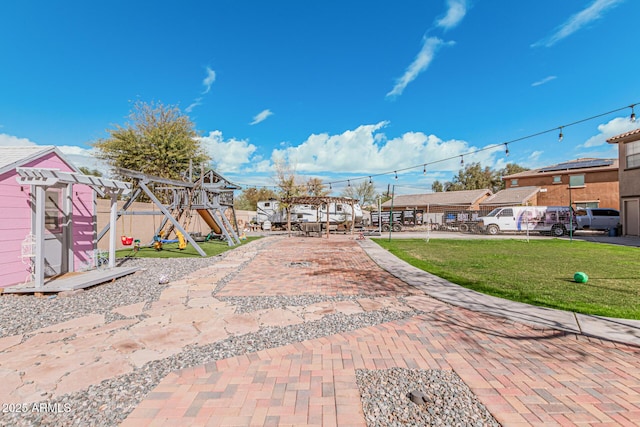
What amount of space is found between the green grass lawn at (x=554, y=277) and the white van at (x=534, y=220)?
9.36 metres

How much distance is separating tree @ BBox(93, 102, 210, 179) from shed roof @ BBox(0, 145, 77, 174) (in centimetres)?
1171

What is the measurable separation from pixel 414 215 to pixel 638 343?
22683mm

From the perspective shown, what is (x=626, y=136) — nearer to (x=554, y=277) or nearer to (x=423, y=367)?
(x=554, y=277)

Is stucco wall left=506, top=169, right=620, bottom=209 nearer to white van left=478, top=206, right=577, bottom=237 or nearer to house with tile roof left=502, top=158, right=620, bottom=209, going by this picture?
house with tile roof left=502, top=158, right=620, bottom=209

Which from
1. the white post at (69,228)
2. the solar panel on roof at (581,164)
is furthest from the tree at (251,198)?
the white post at (69,228)

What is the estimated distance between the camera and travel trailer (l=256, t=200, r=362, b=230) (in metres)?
23.9

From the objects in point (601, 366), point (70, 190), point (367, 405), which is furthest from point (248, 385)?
point (70, 190)

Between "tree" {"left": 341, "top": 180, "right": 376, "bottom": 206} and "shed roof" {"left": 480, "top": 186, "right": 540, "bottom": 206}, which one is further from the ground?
"tree" {"left": 341, "top": 180, "right": 376, "bottom": 206}

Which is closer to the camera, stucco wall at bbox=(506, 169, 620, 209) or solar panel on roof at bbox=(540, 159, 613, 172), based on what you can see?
stucco wall at bbox=(506, 169, 620, 209)

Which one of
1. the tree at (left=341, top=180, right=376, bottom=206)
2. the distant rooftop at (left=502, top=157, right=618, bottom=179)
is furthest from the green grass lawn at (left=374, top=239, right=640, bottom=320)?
the tree at (left=341, top=180, right=376, bottom=206)

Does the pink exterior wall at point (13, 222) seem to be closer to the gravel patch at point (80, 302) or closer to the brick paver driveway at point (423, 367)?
the gravel patch at point (80, 302)

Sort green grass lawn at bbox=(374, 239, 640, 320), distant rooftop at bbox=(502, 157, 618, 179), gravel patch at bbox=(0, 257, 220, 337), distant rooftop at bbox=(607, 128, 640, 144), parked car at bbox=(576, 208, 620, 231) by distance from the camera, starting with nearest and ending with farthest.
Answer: gravel patch at bbox=(0, 257, 220, 337) → green grass lawn at bbox=(374, 239, 640, 320) → distant rooftop at bbox=(607, 128, 640, 144) → parked car at bbox=(576, 208, 620, 231) → distant rooftop at bbox=(502, 157, 618, 179)

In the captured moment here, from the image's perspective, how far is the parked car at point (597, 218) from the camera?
18.3m

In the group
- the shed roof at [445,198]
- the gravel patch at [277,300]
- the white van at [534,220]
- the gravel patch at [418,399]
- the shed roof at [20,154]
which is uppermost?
the shed roof at [445,198]
